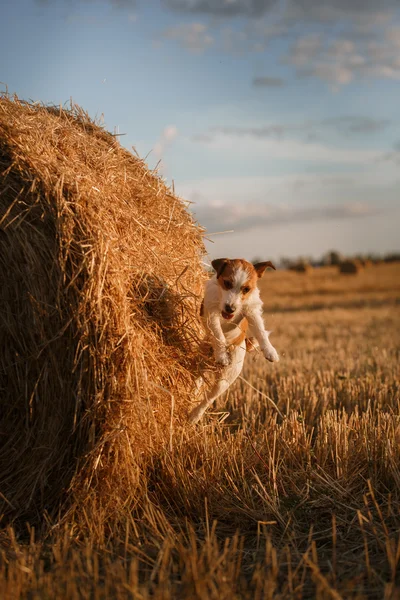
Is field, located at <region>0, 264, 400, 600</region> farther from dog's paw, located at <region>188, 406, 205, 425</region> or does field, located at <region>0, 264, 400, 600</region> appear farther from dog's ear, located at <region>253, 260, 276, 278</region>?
dog's ear, located at <region>253, 260, 276, 278</region>

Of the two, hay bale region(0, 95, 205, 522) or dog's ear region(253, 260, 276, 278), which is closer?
hay bale region(0, 95, 205, 522)

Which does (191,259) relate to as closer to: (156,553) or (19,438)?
(19,438)

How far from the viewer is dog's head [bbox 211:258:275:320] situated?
4.22 m

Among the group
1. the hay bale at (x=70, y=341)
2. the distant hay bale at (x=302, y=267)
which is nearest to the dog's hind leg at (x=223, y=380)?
the hay bale at (x=70, y=341)

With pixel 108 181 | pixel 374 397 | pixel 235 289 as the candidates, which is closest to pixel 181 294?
pixel 235 289

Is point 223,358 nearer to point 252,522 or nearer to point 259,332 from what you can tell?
point 259,332

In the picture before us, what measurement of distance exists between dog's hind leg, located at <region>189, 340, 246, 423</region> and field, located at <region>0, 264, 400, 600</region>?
140 millimetres

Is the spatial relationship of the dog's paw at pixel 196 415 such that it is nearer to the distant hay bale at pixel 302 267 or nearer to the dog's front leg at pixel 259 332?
the dog's front leg at pixel 259 332

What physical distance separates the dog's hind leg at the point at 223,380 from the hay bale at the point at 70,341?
465mm

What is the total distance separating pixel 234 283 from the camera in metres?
4.27

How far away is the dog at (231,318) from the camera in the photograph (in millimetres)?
4281

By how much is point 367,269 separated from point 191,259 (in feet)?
100

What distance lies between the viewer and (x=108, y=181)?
472 cm

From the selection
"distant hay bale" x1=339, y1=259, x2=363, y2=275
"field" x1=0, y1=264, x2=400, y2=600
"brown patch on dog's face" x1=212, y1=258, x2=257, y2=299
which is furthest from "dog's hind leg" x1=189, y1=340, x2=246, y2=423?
"distant hay bale" x1=339, y1=259, x2=363, y2=275
